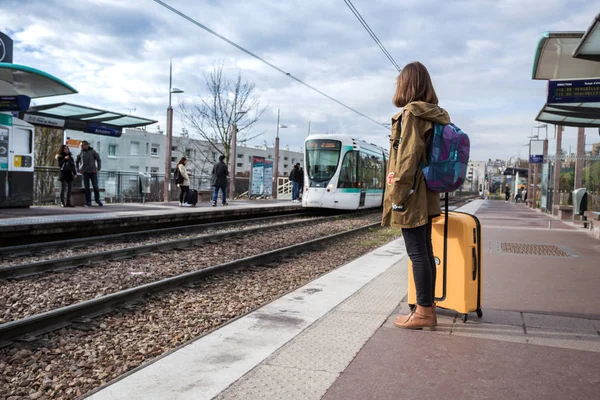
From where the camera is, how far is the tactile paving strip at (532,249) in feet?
30.5

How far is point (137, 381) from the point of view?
9.98 feet

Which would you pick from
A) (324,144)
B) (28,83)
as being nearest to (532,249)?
(324,144)

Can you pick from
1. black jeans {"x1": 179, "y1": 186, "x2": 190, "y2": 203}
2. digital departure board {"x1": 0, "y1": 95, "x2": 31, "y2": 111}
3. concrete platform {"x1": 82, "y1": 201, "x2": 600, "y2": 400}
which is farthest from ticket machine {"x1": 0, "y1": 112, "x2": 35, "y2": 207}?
concrete platform {"x1": 82, "y1": 201, "x2": 600, "y2": 400}

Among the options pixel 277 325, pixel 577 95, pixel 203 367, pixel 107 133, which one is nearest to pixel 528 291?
pixel 277 325

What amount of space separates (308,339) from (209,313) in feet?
5.73

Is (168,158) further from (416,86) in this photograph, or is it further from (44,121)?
(416,86)

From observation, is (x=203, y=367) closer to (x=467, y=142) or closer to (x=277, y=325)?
(x=277, y=325)

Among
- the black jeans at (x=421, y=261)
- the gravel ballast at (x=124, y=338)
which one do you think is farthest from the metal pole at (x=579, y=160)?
the black jeans at (x=421, y=261)

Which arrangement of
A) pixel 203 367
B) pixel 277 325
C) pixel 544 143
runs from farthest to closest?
pixel 544 143 < pixel 277 325 < pixel 203 367

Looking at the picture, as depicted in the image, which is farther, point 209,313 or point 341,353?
point 209,313

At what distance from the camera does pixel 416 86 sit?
13.4ft

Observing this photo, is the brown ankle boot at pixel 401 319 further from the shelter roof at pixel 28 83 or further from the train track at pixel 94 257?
the shelter roof at pixel 28 83

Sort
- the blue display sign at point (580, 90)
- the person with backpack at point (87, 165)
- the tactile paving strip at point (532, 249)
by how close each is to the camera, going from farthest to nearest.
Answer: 1. the person with backpack at point (87, 165)
2. the blue display sign at point (580, 90)
3. the tactile paving strip at point (532, 249)

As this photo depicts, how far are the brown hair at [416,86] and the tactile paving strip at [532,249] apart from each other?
6.14 m
